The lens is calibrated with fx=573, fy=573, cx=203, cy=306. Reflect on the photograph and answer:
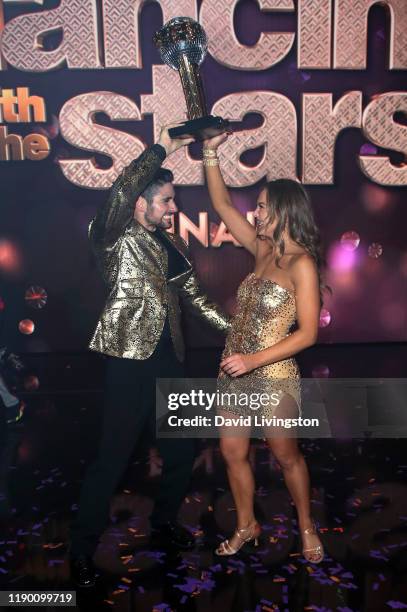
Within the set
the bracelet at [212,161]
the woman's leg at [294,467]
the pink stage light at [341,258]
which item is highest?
the pink stage light at [341,258]

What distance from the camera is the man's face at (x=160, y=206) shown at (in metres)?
2.81

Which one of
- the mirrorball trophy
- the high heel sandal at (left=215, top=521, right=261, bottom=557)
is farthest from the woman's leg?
the mirrorball trophy

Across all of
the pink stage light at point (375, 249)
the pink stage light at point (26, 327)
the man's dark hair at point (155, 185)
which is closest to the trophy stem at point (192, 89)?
the man's dark hair at point (155, 185)

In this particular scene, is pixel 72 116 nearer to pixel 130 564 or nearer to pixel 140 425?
pixel 140 425

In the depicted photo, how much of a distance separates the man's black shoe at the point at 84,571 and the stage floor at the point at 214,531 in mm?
43

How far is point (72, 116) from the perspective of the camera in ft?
17.3

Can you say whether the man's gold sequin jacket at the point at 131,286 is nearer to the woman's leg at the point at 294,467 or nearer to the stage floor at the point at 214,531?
the woman's leg at the point at 294,467

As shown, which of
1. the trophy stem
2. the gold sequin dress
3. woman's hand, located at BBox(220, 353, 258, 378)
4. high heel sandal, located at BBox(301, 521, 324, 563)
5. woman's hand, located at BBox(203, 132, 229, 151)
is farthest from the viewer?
the trophy stem

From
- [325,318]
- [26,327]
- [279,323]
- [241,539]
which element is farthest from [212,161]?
[26,327]

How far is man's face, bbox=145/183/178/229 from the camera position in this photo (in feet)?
9.22

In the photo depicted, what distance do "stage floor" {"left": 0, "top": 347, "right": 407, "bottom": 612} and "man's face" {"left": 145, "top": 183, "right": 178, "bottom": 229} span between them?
66.0 inches

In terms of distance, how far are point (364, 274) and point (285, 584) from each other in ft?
12.0

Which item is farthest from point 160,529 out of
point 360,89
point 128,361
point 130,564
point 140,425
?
point 360,89

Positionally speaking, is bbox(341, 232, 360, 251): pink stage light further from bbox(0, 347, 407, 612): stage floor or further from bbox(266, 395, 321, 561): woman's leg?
bbox(266, 395, 321, 561): woman's leg
